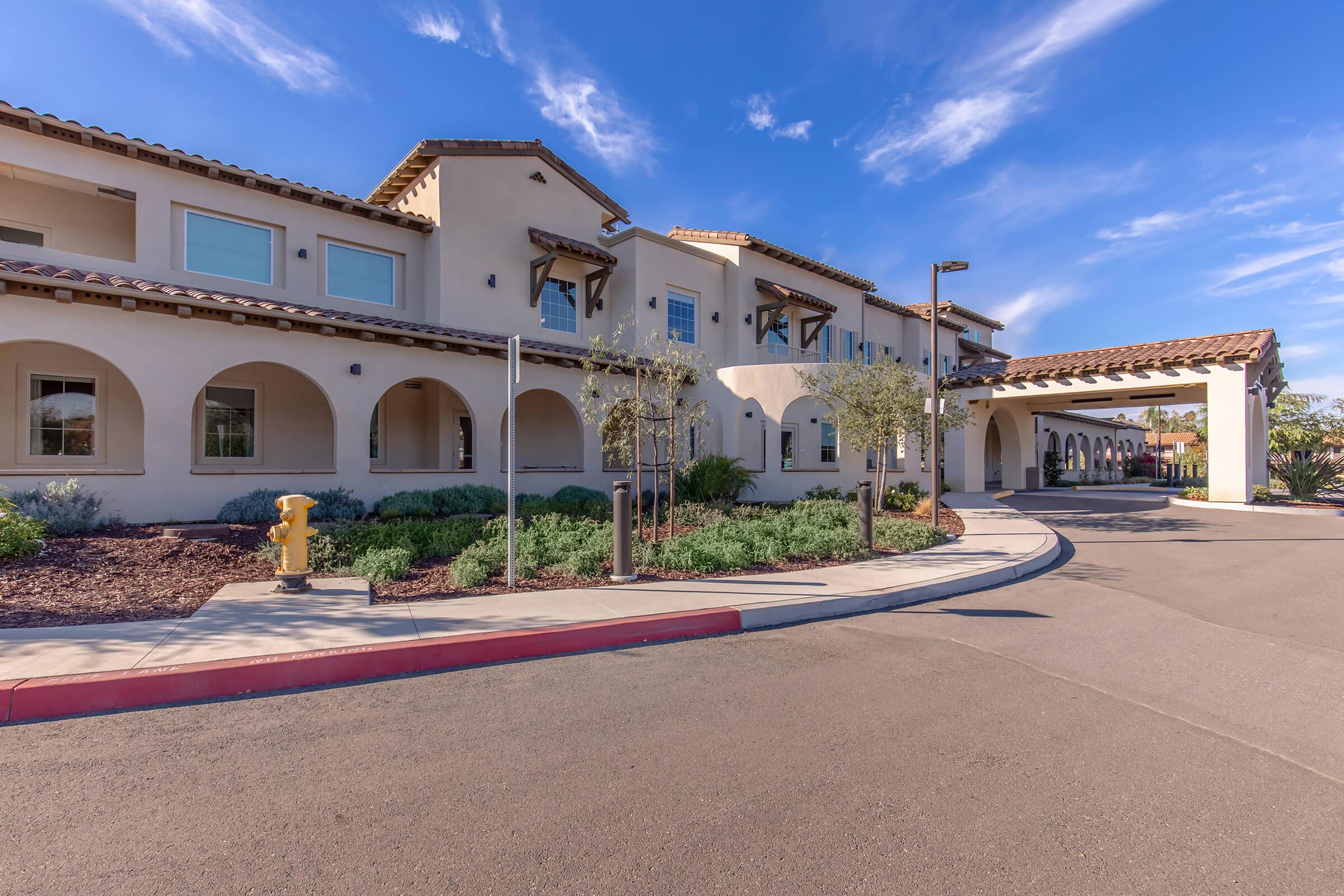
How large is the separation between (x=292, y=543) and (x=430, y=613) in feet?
7.11

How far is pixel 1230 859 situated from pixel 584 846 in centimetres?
284

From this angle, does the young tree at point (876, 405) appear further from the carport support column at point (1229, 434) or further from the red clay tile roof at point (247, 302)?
the carport support column at point (1229, 434)

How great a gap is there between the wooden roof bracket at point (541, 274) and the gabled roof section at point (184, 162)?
304 cm

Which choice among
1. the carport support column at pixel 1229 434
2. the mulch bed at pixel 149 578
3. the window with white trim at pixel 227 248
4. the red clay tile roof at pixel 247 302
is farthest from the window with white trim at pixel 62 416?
the carport support column at pixel 1229 434

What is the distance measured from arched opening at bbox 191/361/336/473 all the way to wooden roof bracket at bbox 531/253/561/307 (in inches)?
233

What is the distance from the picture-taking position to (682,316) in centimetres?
2078

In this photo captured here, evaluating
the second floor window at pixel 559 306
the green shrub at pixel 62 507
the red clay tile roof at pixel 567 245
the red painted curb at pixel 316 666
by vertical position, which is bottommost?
the red painted curb at pixel 316 666

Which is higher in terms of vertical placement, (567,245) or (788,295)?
(567,245)

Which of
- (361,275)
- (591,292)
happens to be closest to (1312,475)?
(591,292)

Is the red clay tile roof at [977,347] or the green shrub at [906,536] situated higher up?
the red clay tile roof at [977,347]

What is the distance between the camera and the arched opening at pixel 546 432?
1923cm

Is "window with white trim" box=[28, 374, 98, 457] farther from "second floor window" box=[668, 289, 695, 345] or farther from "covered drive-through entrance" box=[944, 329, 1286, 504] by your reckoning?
"covered drive-through entrance" box=[944, 329, 1286, 504]

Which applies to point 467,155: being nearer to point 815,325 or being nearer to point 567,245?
point 567,245

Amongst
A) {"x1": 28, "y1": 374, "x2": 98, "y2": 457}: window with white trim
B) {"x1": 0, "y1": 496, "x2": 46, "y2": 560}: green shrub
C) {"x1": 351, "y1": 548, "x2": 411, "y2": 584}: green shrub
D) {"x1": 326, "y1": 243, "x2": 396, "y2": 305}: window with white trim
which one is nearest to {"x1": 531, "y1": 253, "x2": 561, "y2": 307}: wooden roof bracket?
{"x1": 326, "y1": 243, "x2": 396, "y2": 305}: window with white trim
